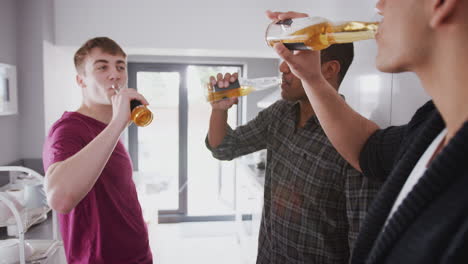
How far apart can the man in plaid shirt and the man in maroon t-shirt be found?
1.24 feet

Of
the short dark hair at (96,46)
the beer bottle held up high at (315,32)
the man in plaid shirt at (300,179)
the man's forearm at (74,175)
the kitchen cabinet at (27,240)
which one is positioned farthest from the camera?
the short dark hair at (96,46)

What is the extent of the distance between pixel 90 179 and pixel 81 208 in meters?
0.25

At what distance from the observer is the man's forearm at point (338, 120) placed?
0.79 metres

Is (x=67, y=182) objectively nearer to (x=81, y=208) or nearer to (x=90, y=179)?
(x=90, y=179)

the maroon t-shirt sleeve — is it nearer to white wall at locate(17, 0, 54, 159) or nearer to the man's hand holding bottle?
the man's hand holding bottle

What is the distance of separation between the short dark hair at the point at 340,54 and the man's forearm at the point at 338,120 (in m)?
0.42

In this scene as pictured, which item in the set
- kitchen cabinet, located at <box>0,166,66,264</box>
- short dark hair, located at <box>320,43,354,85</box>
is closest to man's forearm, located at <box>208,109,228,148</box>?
short dark hair, located at <box>320,43,354,85</box>

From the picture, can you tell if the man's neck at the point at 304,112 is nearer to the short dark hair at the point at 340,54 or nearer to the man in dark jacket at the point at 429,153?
the short dark hair at the point at 340,54

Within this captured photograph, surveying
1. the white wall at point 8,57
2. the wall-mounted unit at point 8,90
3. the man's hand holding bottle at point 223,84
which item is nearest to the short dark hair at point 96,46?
the man's hand holding bottle at point 223,84

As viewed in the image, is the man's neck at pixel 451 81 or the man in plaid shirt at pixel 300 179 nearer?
the man's neck at pixel 451 81

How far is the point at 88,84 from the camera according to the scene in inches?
47.9

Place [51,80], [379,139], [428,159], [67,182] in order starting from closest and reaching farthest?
[428,159], [379,139], [67,182], [51,80]

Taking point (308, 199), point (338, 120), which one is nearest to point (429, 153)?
point (338, 120)

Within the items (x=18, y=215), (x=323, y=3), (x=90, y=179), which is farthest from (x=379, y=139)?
(x=323, y=3)
